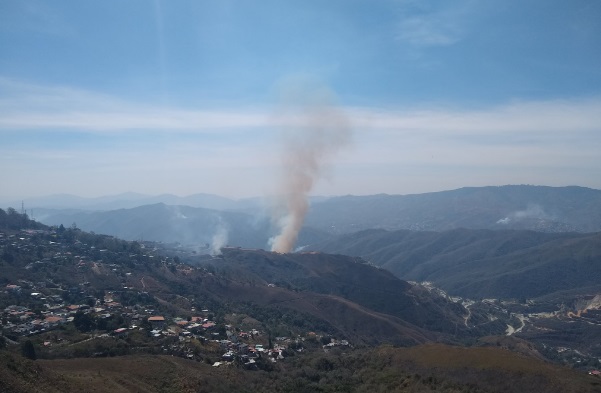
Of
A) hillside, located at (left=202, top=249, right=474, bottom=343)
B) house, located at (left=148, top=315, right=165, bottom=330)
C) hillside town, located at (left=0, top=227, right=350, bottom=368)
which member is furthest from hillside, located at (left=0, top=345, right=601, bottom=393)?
hillside, located at (left=202, top=249, right=474, bottom=343)

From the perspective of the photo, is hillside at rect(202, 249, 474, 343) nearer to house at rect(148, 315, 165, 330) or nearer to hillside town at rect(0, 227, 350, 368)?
hillside town at rect(0, 227, 350, 368)

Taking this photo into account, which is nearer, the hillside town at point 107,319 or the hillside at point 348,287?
the hillside town at point 107,319

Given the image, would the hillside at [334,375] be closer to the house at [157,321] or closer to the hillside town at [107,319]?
the hillside town at [107,319]

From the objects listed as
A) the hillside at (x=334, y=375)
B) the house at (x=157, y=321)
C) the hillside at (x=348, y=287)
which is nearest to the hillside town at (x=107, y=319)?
the house at (x=157, y=321)

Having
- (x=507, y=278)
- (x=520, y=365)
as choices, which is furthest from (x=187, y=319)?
(x=507, y=278)

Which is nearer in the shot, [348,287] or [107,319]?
[107,319]

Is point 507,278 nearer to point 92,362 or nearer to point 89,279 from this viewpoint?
point 89,279

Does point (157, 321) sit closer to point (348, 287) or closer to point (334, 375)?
point (334, 375)

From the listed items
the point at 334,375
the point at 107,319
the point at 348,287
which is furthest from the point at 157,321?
the point at 348,287
